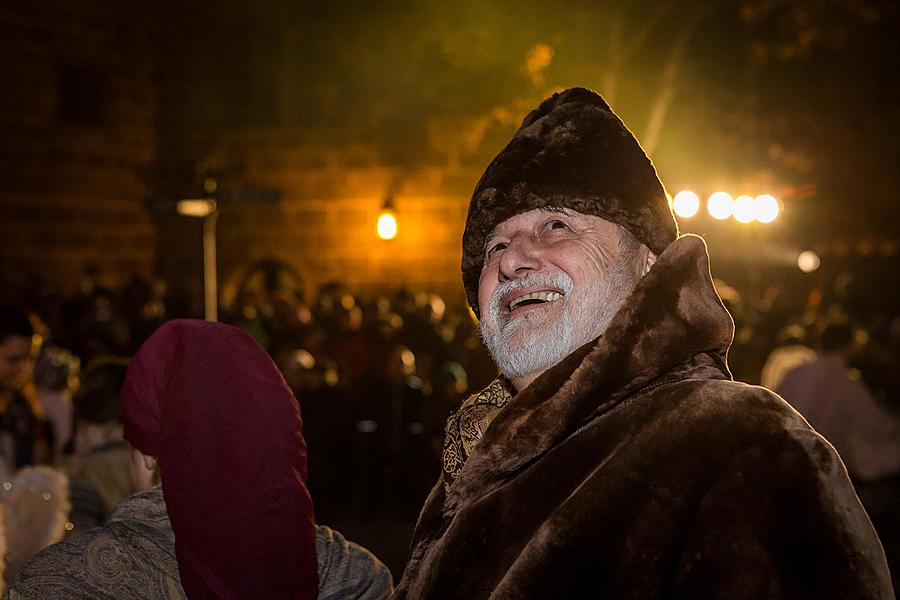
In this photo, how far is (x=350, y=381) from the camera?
9.40 meters

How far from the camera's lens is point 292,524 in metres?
2.55

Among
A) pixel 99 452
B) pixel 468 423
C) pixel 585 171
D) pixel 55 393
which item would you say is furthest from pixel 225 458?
pixel 55 393

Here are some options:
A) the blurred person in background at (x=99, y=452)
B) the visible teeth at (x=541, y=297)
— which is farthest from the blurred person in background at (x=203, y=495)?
the blurred person in background at (x=99, y=452)

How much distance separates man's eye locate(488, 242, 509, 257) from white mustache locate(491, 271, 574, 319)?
0.49 feet

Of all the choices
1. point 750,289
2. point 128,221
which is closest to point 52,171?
point 128,221

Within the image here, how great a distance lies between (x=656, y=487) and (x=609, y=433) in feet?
0.58

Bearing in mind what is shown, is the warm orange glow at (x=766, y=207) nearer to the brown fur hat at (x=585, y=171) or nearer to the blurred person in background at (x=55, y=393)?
the blurred person in background at (x=55, y=393)

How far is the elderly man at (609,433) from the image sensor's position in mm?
1681

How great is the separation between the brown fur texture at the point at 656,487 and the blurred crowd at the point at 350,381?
2263mm

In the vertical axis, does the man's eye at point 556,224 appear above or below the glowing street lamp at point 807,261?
above

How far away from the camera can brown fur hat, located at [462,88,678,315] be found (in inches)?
91.0

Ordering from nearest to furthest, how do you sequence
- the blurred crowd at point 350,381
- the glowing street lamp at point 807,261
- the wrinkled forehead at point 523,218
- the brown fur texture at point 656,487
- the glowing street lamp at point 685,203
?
the brown fur texture at point 656,487, the wrinkled forehead at point 523,218, the blurred crowd at point 350,381, the glowing street lamp at point 685,203, the glowing street lamp at point 807,261

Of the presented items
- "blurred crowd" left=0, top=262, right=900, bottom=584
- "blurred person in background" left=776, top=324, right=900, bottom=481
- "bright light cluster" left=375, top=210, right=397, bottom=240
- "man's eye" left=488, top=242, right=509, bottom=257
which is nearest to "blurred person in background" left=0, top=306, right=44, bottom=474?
"blurred crowd" left=0, top=262, right=900, bottom=584

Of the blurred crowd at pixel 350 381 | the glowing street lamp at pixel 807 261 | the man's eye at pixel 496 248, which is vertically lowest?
the glowing street lamp at pixel 807 261
